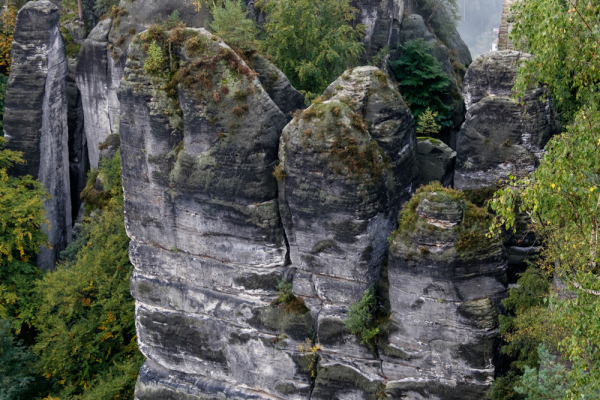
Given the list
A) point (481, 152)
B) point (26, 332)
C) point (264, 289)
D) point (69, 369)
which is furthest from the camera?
point (26, 332)

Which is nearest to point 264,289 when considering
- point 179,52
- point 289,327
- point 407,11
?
point 289,327

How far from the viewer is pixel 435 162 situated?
18734 mm

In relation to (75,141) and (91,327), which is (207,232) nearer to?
(91,327)

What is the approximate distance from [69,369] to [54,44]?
15.6m

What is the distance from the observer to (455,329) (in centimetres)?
1426

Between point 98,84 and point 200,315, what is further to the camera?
point 98,84

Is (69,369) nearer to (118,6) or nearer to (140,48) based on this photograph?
(140,48)

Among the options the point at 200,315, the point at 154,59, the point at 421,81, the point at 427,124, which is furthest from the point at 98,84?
the point at 427,124

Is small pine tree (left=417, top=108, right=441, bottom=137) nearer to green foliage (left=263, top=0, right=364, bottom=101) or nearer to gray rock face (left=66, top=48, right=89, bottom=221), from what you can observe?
green foliage (left=263, top=0, right=364, bottom=101)

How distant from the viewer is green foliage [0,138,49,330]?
23.6 m

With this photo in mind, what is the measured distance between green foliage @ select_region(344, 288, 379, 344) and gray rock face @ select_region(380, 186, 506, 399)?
0.56 m

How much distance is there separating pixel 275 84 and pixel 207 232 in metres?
4.92

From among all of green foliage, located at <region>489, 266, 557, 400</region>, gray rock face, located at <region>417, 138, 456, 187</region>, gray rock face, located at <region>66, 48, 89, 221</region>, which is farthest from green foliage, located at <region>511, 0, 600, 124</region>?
gray rock face, located at <region>66, 48, 89, 221</region>

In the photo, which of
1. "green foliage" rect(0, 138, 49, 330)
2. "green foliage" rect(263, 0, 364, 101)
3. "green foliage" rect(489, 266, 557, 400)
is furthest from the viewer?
"green foliage" rect(0, 138, 49, 330)
